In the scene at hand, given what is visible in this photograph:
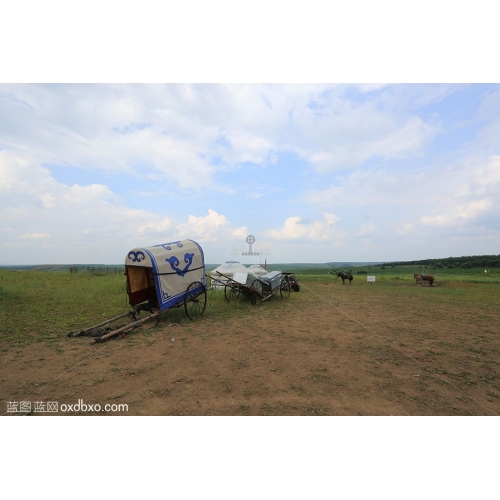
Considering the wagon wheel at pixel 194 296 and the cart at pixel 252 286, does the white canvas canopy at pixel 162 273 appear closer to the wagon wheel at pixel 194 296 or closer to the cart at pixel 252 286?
the wagon wheel at pixel 194 296

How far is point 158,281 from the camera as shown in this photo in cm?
781

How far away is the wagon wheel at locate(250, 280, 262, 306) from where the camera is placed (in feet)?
38.5

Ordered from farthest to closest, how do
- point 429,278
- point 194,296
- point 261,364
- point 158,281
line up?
point 429,278
point 194,296
point 158,281
point 261,364

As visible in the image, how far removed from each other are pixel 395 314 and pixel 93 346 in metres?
10.5

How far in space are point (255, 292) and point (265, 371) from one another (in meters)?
6.72

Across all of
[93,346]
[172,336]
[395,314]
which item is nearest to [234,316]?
[172,336]

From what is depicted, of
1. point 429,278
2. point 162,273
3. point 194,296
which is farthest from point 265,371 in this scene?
point 429,278

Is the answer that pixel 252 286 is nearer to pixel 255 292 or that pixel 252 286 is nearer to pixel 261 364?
pixel 255 292

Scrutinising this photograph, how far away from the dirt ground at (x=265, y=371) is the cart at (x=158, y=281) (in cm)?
56

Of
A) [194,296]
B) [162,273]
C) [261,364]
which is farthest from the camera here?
[194,296]

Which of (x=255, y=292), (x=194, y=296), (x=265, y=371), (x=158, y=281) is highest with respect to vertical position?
(x=158, y=281)

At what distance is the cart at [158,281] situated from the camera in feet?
25.5

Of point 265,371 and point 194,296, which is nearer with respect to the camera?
point 265,371

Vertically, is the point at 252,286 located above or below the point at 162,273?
below
